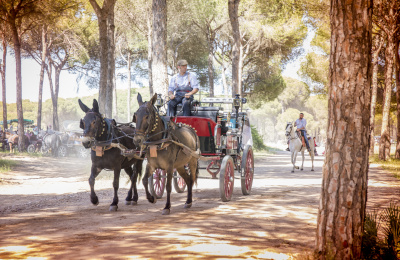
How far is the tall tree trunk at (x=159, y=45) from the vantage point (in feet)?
44.3

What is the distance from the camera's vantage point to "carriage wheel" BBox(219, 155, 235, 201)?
913 centimetres

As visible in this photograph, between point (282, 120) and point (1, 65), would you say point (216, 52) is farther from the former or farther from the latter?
point (282, 120)

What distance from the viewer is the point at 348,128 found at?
454 cm

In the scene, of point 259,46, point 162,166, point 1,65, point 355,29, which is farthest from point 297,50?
point 355,29

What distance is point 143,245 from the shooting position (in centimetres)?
541

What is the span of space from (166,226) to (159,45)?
801 cm

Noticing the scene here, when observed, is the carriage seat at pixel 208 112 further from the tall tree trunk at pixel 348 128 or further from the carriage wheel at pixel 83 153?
the carriage wheel at pixel 83 153

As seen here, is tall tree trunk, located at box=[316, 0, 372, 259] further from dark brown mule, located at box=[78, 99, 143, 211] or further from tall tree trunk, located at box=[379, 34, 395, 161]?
tall tree trunk, located at box=[379, 34, 395, 161]

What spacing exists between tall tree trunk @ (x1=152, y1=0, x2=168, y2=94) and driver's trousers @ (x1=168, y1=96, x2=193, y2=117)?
365 centimetres

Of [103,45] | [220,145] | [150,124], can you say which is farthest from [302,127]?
[150,124]

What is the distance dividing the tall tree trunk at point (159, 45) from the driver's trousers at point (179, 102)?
365 centimetres

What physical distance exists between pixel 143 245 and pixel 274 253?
1.50 meters

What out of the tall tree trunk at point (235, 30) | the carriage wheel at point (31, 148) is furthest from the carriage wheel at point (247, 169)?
the carriage wheel at point (31, 148)

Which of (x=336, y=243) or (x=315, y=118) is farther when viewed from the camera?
(x=315, y=118)
